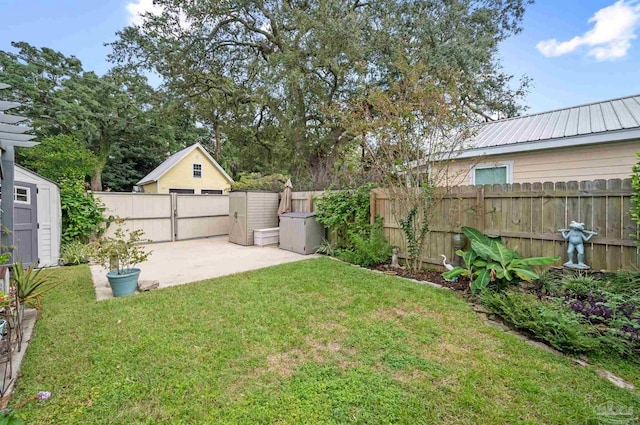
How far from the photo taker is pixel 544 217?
13.4 ft

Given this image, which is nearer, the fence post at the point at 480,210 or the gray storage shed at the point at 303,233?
the fence post at the point at 480,210

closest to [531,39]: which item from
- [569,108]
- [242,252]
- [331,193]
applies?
[569,108]

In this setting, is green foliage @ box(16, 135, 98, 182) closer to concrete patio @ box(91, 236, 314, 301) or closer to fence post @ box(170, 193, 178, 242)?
fence post @ box(170, 193, 178, 242)

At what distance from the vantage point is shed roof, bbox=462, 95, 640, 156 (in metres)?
Result: 4.98

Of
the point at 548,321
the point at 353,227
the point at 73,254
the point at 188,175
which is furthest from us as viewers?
the point at 188,175

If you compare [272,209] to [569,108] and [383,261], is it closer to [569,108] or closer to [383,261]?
[383,261]

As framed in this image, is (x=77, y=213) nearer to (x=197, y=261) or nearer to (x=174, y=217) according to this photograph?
(x=174, y=217)

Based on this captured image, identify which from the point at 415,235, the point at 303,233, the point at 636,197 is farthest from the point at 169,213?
the point at 636,197

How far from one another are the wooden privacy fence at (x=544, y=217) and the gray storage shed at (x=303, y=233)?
2908 millimetres

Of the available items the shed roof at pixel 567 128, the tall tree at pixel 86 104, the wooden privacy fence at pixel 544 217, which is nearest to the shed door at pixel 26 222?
the wooden privacy fence at pixel 544 217

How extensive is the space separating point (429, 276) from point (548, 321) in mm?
2183

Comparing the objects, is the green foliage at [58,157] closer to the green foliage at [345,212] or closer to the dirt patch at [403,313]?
the green foliage at [345,212]

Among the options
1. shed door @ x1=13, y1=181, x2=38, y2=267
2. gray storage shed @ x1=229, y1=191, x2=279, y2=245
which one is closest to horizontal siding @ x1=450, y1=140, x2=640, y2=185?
gray storage shed @ x1=229, y1=191, x2=279, y2=245

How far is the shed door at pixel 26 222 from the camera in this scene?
496cm
